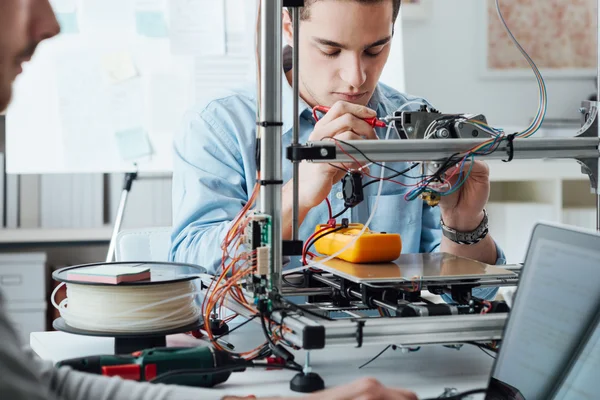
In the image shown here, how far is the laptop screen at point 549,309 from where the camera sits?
779 mm

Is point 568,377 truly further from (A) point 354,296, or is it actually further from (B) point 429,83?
(B) point 429,83

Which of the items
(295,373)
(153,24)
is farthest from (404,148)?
(153,24)

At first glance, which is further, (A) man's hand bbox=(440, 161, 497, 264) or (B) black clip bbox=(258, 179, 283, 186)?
(A) man's hand bbox=(440, 161, 497, 264)

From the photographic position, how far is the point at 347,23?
1.46 meters

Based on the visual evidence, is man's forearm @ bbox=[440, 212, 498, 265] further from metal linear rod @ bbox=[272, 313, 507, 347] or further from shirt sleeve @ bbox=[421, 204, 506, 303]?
metal linear rod @ bbox=[272, 313, 507, 347]

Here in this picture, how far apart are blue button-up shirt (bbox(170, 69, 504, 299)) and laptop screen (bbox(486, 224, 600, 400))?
63 cm

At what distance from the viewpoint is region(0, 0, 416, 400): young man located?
65 cm

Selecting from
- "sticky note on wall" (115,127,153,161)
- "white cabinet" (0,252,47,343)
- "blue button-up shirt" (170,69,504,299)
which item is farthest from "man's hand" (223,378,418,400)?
"white cabinet" (0,252,47,343)

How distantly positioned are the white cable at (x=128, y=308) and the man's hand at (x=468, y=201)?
0.49 metres

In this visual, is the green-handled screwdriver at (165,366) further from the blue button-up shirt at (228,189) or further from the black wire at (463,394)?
the blue button-up shirt at (228,189)

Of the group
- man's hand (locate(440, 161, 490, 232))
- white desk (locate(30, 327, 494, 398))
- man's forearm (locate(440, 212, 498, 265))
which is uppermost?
man's hand (locate(440, 161, 490, 232))

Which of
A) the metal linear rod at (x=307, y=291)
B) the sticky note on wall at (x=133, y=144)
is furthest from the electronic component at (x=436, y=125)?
the sticky note on wall at (x=133, y=144)

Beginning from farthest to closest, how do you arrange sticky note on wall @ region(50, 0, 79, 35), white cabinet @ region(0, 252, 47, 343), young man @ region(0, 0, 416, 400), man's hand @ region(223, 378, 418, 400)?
white cabinet @ region(0, 252, 47, 343) < sticky note on wall @ region(50, 0, 79, 35) < man's hand @ region(223, 378, 418, 400) < young man @ region(0, 0, 416, 400)

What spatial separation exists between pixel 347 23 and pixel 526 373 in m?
0.84
